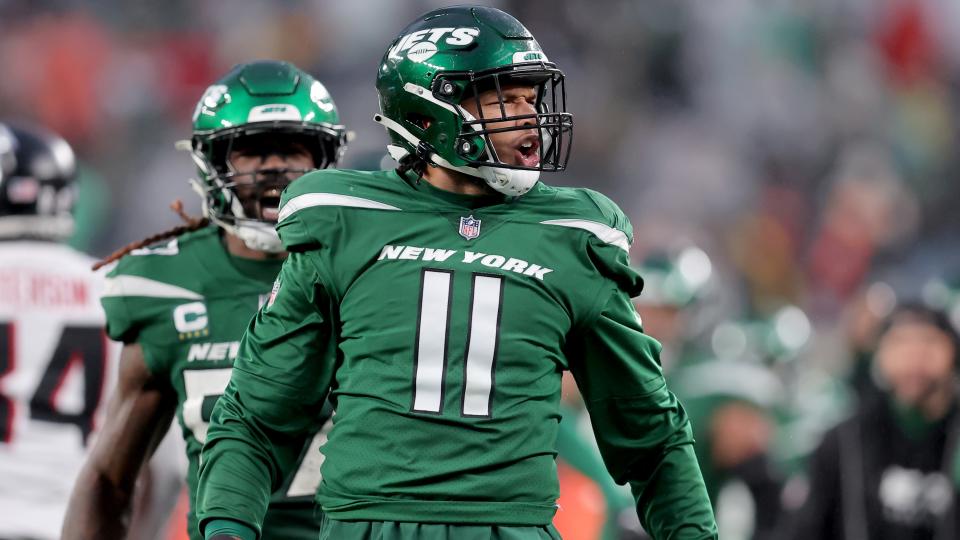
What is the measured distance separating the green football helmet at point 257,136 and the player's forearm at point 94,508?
61 cm

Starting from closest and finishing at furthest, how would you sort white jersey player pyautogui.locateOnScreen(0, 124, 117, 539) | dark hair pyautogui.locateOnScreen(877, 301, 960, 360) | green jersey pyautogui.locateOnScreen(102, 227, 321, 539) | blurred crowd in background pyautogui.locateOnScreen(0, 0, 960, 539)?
green jersey pyautogui.locateOnScreen(102, 227, 321, 539) < white jersey player pyautogui.locateOnScreen(0, 124, 117, 539) < dark hair pyautogui.locateOnScreen(877, 301, 960, 360) < blurred crowd in background pyautogui.locateOnScreen(0, 0, 960, 539)

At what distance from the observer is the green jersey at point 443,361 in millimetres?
2217

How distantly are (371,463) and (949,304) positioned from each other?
183 inches

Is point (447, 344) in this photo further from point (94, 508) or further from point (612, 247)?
point (94, 508)

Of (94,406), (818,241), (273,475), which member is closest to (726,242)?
(818,241)

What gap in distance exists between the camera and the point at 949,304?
249 inches

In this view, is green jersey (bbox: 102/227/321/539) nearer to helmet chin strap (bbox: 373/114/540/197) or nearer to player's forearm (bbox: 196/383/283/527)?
player's forearm (bbox: 196/383/283/527)

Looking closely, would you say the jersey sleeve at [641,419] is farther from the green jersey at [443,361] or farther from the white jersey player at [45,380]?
the white jersey player at [45,380]

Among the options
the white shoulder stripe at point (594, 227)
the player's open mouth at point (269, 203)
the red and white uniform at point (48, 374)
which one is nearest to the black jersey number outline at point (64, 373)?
the red and white uniform at point (48, 374)

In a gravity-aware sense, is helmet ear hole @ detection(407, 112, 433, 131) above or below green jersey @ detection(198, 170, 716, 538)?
above

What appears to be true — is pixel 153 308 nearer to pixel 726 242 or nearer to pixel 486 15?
pixel 486 15

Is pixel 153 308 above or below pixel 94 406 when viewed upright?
above

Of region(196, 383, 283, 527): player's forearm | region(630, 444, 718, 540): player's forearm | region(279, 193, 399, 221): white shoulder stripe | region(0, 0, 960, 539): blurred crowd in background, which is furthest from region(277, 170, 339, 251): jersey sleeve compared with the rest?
region(0, 0, 960, 539): blurred crowd in background

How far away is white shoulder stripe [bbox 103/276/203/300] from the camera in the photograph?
317cm
